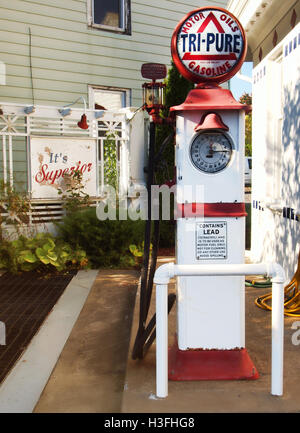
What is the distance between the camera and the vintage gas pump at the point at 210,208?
317cm

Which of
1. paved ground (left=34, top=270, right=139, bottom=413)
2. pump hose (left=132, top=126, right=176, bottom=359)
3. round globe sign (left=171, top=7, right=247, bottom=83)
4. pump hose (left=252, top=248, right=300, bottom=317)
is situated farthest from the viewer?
pump hose (left=252, top=248, right=300, bottom=317)

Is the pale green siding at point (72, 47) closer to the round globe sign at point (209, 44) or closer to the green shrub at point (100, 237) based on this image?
the green shrub at point (100, 237)

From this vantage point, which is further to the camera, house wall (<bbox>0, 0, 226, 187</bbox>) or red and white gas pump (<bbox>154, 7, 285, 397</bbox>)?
house wall (<bbox>0, 0, 226, 187</bbox>)

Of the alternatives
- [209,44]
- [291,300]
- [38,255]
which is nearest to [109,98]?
[38,255]

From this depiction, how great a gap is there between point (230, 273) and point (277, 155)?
3.72 meters

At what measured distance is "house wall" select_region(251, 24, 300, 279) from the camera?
5086 millimetres

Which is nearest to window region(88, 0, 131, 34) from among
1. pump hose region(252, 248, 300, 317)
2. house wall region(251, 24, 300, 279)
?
house wall region(251, 24, 300, 279)

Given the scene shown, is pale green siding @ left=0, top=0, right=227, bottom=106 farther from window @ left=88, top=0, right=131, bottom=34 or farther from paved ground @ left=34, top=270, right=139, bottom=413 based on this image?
paved ground @ left=34, top=270, right=139, bottom=413

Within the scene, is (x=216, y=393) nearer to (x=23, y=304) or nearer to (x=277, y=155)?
(x=23, y=304)

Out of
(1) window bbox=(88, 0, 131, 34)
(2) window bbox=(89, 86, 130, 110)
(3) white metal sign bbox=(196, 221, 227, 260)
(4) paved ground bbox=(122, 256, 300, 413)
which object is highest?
(1) window bbox=(88, 0, 131, 34)

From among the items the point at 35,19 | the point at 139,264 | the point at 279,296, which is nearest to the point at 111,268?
the point at 139,264

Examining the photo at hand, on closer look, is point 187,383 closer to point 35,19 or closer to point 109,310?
point 109,310

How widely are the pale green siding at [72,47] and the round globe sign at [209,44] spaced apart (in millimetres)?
6924

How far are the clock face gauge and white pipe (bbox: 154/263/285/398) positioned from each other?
0.76 m
